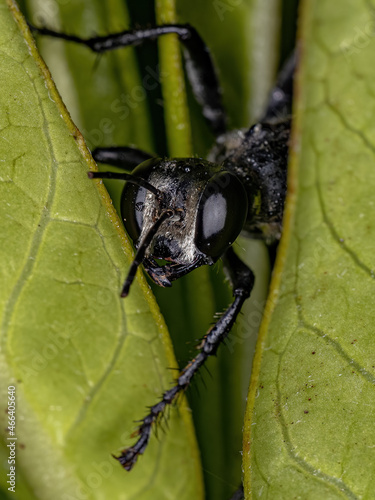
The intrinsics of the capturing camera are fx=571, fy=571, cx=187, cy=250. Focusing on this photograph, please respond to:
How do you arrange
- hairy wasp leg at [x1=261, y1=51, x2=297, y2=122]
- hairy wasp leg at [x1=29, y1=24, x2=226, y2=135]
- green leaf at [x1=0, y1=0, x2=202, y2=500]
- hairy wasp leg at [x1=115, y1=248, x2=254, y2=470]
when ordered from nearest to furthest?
green leaf at [x1=0, y1=0, x2=202, y2=500] < hairy wasp leg at [x1=115, y1=248, x2=254, y2=470] < hairy wasp leg at [x1=29, y1=24, x2=226, y2=135] < hairy wasp leg at [x1=261, y1=51, x2=297, y2=122]

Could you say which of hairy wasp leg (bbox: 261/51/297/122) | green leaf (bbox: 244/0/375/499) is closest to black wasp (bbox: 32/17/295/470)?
hairy wasp leg (bbox: 261/51/297/122)

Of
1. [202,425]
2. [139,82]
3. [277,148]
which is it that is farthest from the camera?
[277,148]

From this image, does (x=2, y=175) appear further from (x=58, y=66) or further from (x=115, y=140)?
(x=58, y=66)

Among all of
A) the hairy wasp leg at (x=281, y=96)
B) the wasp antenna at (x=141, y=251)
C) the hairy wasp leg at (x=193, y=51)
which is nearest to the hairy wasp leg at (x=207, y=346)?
the wasp antenna at (x=141, y=251)

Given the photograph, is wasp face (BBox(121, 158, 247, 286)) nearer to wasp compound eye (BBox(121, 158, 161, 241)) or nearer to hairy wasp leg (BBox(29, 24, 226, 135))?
wasp compound eye (BBox(121, 158, 161, 241))

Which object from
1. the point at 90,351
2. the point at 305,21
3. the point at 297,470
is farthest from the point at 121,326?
the point at 305,21

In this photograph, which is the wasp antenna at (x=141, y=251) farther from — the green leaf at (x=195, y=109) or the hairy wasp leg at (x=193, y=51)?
the hairy wasp leg at (x=193, y=51)
